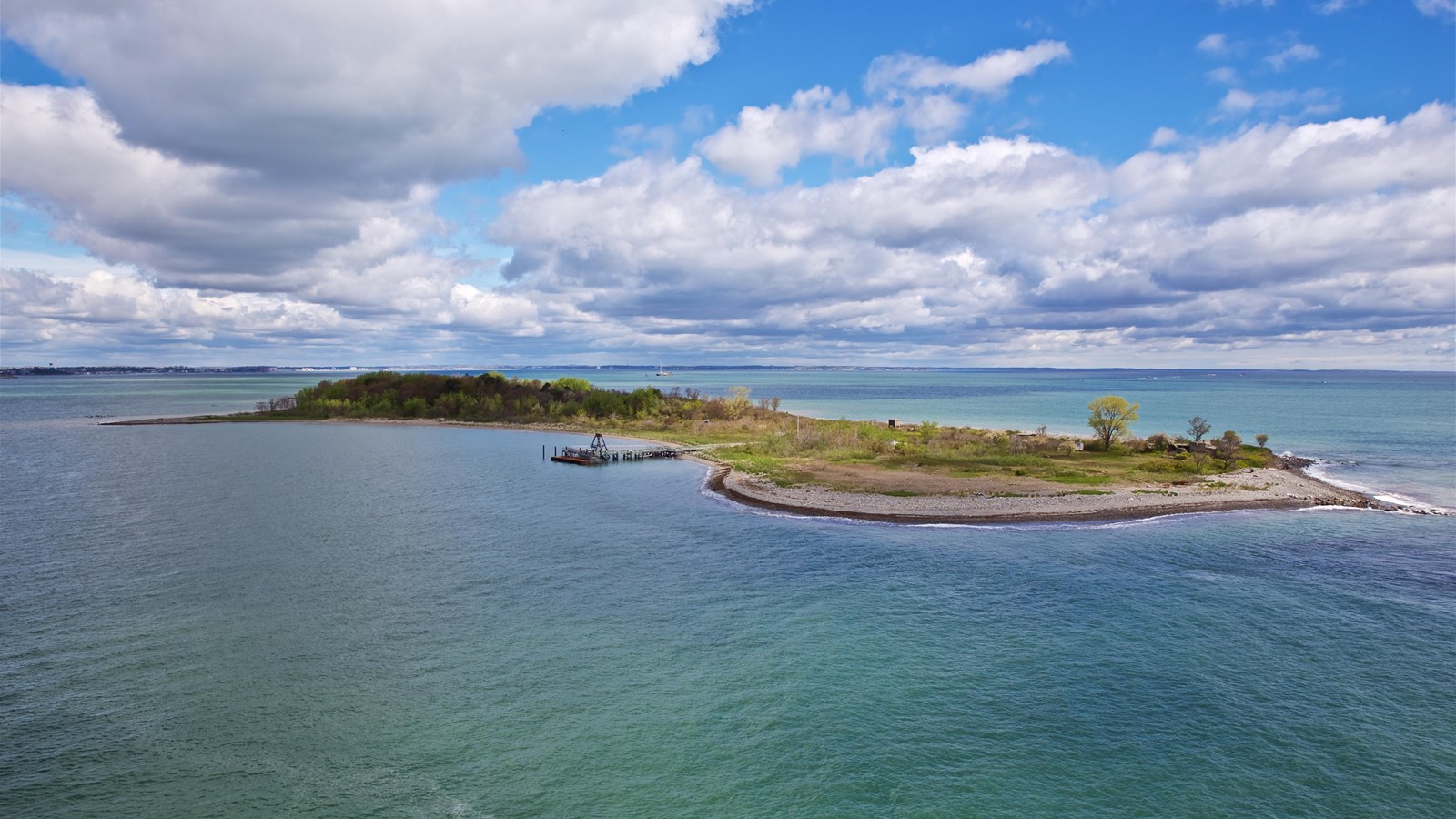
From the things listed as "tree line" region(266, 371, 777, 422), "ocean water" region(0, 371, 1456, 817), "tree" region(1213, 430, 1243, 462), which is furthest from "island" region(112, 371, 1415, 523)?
"ocean water" region(0, 371, 1456, 817)

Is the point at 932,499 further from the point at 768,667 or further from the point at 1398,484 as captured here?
the point at 1398,484

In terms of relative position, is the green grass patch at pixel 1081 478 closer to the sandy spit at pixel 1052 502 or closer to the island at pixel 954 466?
the island at pixel 954 466

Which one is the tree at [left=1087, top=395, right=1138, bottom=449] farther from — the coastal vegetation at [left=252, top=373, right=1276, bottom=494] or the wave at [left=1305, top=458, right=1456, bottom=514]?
the wave at [left=1305, top=458, right=1456, bottom=514]

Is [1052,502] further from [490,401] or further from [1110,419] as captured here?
[490,401]

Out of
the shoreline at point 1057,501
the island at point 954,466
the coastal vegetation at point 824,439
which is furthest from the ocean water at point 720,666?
the coastal vegetation at point 824,439

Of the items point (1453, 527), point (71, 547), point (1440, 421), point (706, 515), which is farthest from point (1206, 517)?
point (1440, 421)

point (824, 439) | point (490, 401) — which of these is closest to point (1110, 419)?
point (824, 439)

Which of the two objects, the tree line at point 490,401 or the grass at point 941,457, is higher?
the tree line at point 490,401
